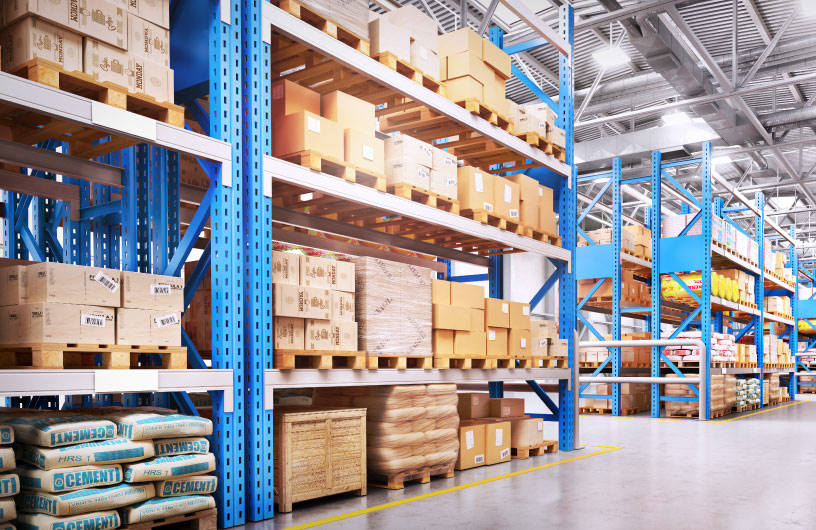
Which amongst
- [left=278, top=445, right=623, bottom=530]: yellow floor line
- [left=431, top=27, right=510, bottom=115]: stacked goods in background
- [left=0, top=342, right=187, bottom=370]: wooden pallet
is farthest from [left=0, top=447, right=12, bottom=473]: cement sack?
[left=431, top=27, right=510, bottom=115]: stacked goods in background

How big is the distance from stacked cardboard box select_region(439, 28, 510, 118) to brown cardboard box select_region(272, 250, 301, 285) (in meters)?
2.67

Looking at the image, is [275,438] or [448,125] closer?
[275,438]

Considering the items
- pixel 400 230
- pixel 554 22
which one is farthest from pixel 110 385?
pixel 554 22

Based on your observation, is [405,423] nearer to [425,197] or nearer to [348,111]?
[425,197]

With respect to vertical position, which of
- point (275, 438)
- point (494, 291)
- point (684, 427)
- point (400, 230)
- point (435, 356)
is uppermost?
point (400, 230)

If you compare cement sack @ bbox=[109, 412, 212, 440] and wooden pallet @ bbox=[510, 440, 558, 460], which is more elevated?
cement sack @ bbox=[109, 412, 212, 440]

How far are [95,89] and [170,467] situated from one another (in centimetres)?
223

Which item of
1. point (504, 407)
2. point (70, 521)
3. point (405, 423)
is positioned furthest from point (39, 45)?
point (504, 407)

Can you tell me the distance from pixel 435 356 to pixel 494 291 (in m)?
2.86

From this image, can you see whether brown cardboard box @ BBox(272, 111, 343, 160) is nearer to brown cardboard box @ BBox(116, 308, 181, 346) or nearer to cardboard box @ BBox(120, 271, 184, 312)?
cardboard box @ BBox(120, 271, 184, 312)

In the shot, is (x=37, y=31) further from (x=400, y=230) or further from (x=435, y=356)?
(x=400, y=230)

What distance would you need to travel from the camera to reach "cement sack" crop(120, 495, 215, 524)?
155 inches

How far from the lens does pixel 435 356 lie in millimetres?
6605

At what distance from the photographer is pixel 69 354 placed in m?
4.55
